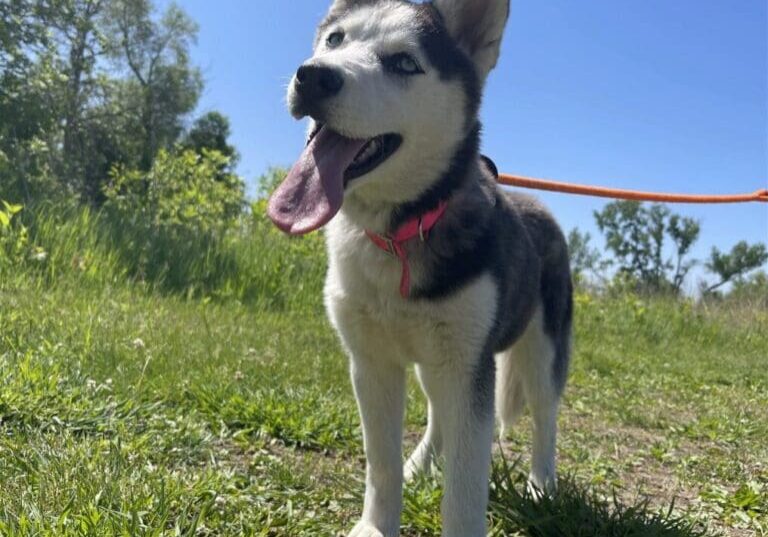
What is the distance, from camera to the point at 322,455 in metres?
3.39

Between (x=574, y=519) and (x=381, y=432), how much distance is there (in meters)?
0.78

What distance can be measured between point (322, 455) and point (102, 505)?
1410 mm

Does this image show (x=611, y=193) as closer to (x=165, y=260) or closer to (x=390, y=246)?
(x=390, y=246)

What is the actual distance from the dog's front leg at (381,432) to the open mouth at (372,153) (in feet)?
2.39

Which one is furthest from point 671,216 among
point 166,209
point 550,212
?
point 550,212

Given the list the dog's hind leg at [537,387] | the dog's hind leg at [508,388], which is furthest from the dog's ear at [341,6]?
the dog's hind leg at [508,388]

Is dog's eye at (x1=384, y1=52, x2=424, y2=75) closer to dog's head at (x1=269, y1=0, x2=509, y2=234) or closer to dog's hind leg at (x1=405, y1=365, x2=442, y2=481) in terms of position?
dog's head at (x1=269, y1=0, x2=509, y2=234)

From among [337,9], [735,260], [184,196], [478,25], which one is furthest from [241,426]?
[735,260]

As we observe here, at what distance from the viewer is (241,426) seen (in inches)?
138

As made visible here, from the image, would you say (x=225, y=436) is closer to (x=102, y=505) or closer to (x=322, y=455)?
(x=322, y=455)

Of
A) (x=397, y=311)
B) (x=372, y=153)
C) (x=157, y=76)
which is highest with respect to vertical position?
(x=157, y=76)

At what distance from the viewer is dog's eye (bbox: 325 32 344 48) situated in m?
2.79

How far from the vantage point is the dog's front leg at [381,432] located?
256 centimetres

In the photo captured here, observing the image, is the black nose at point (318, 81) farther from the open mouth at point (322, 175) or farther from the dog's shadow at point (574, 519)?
the dog's shadow at point (574, 519)
